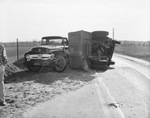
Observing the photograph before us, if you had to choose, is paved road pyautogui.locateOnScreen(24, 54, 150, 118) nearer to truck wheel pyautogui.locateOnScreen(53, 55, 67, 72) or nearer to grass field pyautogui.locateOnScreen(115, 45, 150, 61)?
truck wheel pyautogui.locateOnScreen(53, 55, 67, 72)

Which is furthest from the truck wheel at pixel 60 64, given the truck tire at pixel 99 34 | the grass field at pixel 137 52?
the grass field at pixel 137 52

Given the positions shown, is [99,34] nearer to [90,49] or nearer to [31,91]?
[90,49]

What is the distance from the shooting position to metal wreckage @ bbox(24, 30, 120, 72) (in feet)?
37.5

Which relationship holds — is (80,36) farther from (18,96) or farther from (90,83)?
(18,96)

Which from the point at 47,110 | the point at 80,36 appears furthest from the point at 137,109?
the point at 80,36

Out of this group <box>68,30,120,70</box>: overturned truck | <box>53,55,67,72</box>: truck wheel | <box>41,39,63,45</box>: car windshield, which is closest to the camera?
<box>53,55,67,72</box>: truck wheel

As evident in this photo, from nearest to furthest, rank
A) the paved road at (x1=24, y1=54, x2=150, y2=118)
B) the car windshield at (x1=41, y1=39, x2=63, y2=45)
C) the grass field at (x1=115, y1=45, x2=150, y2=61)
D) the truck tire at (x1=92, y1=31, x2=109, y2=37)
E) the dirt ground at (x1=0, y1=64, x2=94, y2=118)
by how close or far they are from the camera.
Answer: the paved road at (x1=24, y1=54, x2=150, y2=118), the dirt ground at (x1=0, y1=64, x2=94, y2=118), the car windshield at (x1=41, y1=39, x2=63, y2=45), the truck tire at (x1=92, y1=31, x2=109, y2=37), the grass field at (x1=115, y1=45, x2=150, y2=61)

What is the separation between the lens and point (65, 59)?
40.7 ft

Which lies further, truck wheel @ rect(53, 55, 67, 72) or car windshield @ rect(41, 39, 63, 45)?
car windshield @ rect(41, 39, 63, 45)

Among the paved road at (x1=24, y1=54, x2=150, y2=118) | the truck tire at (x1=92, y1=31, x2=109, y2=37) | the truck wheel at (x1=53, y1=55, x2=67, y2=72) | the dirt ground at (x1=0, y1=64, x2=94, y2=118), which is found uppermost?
the truck tire at (x1=92, y1=31, x2=109, y2=37)

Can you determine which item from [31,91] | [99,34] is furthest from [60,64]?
[99,34]

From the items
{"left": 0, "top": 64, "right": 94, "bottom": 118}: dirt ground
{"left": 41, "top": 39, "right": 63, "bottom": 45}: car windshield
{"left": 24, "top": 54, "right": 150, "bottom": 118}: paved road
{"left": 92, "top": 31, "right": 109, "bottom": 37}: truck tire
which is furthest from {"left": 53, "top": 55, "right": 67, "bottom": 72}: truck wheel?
{"left": 92, "top": 31, "right": 109, "bottom": 37}: truck tire

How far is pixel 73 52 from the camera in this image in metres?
13.3

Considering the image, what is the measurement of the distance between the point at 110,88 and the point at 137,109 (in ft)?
8.50
